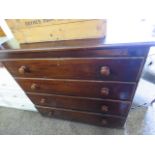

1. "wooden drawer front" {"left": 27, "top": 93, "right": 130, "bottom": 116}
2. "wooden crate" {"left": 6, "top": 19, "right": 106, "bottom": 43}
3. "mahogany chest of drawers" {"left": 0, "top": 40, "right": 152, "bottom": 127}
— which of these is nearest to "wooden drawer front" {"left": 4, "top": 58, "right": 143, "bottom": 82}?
"mahogany chest of drawers" {"left": 0, "top": 40, "right": 152, "bottom": 127}

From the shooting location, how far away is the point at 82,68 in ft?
2.83

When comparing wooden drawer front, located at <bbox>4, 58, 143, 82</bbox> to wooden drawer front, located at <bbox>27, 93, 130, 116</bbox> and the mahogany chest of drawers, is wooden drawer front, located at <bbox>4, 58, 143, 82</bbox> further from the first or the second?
wooden drawer front, located at <bbox>27, 93, 130, 116</bbox>

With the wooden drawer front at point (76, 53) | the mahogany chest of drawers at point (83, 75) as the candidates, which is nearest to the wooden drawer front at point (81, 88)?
the mahogany chest of drawers at point (83, 75)

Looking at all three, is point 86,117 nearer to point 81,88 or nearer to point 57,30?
point 81,88

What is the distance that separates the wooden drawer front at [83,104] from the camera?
1062mm

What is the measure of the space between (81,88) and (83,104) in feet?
0.71

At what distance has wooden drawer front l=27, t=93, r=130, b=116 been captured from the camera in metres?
1.06

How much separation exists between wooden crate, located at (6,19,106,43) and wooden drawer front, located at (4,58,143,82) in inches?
5.6

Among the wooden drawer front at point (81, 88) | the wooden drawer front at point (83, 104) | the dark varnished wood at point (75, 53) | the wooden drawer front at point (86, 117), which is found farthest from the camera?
the wooden drawer front at point (86, 117)

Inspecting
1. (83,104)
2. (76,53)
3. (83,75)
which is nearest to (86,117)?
(83,104)

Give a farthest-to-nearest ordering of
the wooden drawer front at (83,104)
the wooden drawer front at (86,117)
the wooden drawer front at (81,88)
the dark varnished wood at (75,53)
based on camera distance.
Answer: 1. the wooden drawer front at (86,117)
2. the wooden drawer front at (83,104)
3. the wooden drawer front at (81,88)
4. the dark varnished wood at (75,53)

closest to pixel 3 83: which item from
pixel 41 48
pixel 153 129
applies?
pixel 41 48

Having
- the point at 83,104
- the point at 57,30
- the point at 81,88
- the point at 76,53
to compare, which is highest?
the point at 57,30

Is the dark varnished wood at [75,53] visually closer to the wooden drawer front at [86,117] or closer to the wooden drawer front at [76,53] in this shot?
the wooden drawer front at [76,53]
